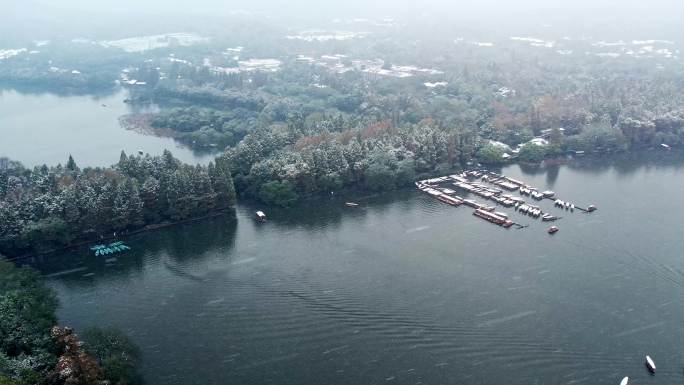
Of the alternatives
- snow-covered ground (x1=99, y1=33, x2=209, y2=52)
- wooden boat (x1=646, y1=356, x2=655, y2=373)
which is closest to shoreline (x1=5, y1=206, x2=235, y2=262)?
wooden boat (x1=646, y1=356, x2=655, y2=373)

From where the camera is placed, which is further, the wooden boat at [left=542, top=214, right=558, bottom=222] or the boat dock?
the boat dock

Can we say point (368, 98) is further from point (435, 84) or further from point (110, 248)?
point (110, 248)

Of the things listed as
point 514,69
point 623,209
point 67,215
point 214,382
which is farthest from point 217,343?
point 514,69

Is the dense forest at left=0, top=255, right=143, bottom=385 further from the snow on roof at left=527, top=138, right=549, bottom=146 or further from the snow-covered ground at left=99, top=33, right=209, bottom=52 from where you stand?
the snow-covered ground at left=99, top=33, right=209, bottom=52

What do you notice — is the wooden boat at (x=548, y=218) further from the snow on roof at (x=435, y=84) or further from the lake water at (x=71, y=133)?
the snow on roof at (x=435, y=84)

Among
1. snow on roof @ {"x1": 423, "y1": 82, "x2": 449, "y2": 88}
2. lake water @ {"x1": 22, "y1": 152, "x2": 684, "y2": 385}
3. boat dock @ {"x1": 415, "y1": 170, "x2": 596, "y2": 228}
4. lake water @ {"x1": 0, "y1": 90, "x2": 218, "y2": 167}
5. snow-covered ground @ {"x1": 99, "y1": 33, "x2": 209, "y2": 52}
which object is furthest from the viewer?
snow-covered ground @ {"x1": 99, "y1": 33, "x2": 209, "y2": 52}

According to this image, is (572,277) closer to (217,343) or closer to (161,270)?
(217,343)

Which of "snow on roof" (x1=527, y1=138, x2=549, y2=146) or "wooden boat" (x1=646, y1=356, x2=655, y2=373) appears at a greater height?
"snow on roof" (x1=527, y1=138, x2=549, y2=146)
